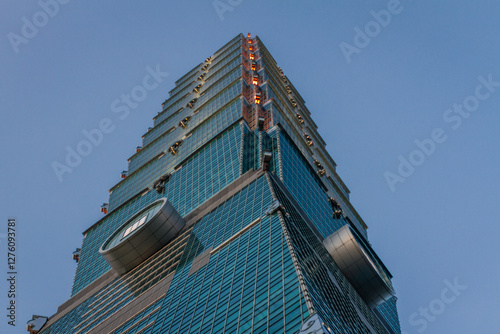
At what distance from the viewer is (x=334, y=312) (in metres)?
46.0

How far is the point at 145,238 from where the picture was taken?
247 ft

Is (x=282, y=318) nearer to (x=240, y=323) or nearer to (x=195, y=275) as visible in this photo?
(x=240, y=323)

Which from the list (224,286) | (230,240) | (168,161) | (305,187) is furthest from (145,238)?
(168,161)

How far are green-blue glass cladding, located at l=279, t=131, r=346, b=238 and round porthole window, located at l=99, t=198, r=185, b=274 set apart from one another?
51.9 ft

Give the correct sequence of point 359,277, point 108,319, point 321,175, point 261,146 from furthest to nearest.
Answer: point 321,175 → point 261,146 → point 359,277 → point 108,319

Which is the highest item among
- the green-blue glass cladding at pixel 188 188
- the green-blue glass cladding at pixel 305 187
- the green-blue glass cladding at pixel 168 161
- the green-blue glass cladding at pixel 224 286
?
the green-blue glass cladding at pixel 168 161

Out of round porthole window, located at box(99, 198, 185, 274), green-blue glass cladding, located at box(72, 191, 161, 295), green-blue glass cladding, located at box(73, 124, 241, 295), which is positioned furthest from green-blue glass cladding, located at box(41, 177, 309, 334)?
green-blue glass cladding, located at box(72, 191, 161, 295)

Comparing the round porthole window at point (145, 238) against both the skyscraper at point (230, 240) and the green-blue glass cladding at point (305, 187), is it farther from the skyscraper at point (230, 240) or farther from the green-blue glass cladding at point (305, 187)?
the green-blue glass cladding at point (305, 187)

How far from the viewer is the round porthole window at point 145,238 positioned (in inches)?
2955

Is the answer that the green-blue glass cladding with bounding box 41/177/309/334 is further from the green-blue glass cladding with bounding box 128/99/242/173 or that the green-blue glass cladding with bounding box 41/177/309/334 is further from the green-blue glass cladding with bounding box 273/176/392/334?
the green-blue glass cladding with bounding box 128/99/242/173

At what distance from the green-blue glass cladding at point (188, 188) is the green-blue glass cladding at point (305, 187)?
6.97 metres

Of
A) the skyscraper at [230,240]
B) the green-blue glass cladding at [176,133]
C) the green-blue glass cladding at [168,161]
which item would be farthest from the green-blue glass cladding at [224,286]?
the green-blue glass cladding at [176,133]

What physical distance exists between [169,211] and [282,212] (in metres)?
20.9

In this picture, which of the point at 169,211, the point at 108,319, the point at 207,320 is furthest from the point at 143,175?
the point at 207,320
